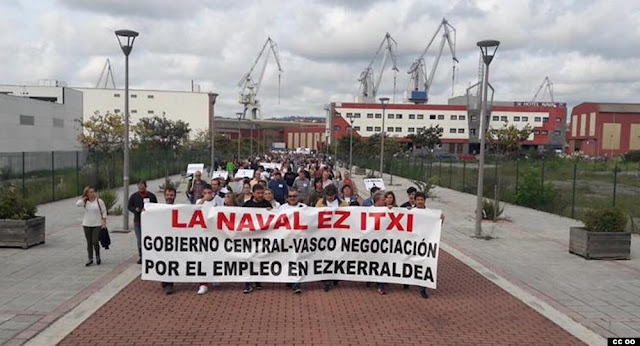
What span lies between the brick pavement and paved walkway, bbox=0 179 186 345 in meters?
0.58

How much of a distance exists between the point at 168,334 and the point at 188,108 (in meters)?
101

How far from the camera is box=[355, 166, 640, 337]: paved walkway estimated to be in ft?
25.7

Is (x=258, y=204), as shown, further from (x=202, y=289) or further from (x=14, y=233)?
(x=14, y=233)

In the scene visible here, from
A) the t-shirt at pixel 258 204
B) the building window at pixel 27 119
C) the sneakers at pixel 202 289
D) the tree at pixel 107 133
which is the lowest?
the sneakers at pixel 202 289

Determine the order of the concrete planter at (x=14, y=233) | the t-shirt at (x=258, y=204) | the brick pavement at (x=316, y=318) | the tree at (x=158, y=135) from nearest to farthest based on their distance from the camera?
1. the brick pavement at (x=316, y=318)
2. the t-shirt at (x=258, y=204)
3. the concrete planter at (x=14, y=233)
4. the tree at (x=158, y=135)

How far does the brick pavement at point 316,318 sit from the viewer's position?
663 centimetres

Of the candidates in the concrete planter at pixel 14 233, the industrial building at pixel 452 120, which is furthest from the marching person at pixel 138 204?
the industrial building at pixel 452 120

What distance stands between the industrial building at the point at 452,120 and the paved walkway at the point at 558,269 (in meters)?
98.1

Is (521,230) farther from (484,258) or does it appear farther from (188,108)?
(188,108)

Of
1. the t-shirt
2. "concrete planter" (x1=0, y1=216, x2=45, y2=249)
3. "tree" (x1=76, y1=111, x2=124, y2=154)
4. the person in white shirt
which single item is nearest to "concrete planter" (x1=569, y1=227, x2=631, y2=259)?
the t-shirt

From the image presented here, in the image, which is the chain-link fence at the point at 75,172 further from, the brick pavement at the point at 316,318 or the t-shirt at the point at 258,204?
the brick pavement at the point at 316,318

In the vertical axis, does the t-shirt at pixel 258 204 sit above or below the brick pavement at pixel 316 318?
above

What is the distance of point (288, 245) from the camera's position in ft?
28.7

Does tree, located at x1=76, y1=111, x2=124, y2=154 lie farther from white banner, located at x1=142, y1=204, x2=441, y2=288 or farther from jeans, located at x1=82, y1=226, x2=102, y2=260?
white banner, located at x1=142, y1=204, x2=441, y2=288
